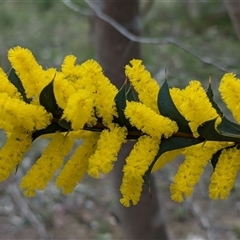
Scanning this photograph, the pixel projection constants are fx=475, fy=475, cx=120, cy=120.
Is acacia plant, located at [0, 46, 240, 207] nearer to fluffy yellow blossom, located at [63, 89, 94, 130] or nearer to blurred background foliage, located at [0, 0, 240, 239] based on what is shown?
fluffy yellow blossom, located at [63, 89, 94, 130]

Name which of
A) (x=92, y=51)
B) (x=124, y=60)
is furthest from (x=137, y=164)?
(x=92, y=51)

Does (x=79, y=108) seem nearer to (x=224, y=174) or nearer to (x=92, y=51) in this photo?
(x=224, y=174)

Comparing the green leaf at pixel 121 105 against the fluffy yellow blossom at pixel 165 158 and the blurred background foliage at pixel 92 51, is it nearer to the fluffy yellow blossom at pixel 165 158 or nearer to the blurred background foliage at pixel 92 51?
the fluffy yellow blossom at pixel 165 158

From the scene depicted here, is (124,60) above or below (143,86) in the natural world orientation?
below

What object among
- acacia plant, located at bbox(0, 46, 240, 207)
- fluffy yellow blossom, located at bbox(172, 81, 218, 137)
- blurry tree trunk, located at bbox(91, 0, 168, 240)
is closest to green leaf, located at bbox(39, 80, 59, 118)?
acacia plant, located at bbox(0, 46, 240, 207)

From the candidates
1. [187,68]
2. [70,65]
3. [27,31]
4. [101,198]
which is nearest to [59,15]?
[27,31]

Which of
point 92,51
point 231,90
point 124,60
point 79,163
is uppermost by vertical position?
point 231,90

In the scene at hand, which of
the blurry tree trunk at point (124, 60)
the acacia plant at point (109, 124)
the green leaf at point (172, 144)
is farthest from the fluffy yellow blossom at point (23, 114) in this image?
the blurry tree trunk at point (124, 60)
